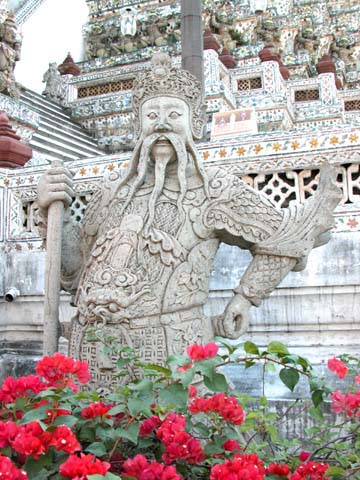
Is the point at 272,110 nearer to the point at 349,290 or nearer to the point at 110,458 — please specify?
the point at 349,290

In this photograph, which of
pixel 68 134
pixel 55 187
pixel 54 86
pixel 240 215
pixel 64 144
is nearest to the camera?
pixel 240 215

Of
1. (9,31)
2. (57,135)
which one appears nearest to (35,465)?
(9,31)

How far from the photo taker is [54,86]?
51.3 feet

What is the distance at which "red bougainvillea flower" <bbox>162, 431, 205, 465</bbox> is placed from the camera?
6.55 feet

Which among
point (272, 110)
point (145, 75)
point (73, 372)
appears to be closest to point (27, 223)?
point (145, 75)

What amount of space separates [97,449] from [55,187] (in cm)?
162

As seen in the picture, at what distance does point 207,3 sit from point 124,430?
18.6 metres

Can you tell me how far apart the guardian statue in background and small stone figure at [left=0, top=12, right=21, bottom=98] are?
7.81 meters

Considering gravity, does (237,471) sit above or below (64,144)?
below

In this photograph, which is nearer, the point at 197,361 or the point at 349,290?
the point at 197,361

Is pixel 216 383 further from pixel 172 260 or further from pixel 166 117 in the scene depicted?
pixel 166 117

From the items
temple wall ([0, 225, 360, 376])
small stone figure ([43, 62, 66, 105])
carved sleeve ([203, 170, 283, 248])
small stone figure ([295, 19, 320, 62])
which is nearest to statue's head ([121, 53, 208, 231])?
carved sleeve ([203, 170, 283, 248])

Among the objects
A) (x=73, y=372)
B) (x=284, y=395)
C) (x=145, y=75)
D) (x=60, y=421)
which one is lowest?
(x=284, y=395)

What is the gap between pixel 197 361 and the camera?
82.7 inches
